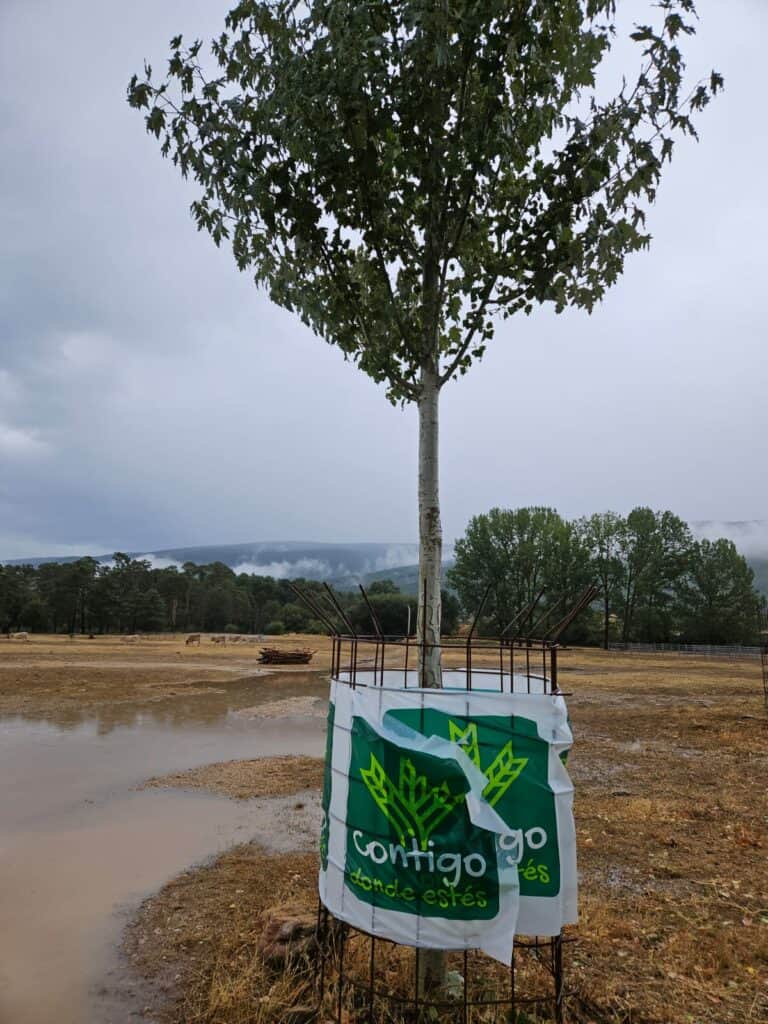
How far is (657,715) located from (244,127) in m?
18.5

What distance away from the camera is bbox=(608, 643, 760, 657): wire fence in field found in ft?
195

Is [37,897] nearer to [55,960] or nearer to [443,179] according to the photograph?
[55,960]

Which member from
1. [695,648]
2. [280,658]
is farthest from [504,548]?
[280,658]

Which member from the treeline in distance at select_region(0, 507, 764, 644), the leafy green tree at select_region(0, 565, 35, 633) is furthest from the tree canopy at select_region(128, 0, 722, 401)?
the leafy green tree at select_region(0, 565, 35, 633)

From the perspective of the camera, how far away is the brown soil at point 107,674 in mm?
20422

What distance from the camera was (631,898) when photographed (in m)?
6.01

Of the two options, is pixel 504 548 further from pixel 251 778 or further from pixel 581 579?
pixel 251 778

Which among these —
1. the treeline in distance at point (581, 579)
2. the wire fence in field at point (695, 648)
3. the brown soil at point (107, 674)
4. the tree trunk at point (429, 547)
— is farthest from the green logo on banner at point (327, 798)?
the wire fence in field at point (695, 648)

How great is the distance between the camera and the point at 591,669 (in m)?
37.8

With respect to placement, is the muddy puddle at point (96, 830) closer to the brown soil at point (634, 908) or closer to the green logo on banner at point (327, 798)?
the brown soil at point (634, 908)

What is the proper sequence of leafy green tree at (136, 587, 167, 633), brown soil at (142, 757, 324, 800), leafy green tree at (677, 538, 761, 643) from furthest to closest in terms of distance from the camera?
leafy green tree at (136, 587, 167, 633), leafy green tree at (677, 538, 761, 643), brown soil at (142, 757, 324, 800)

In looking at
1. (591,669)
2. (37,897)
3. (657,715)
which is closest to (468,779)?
(37,897)

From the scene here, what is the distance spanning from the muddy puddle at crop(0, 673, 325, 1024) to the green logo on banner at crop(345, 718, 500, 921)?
7.75ft

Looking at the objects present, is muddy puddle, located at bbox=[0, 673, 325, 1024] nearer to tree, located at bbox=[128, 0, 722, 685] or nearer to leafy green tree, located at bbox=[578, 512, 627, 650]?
tree, located at bbox=[128, 0, 722, 685]
